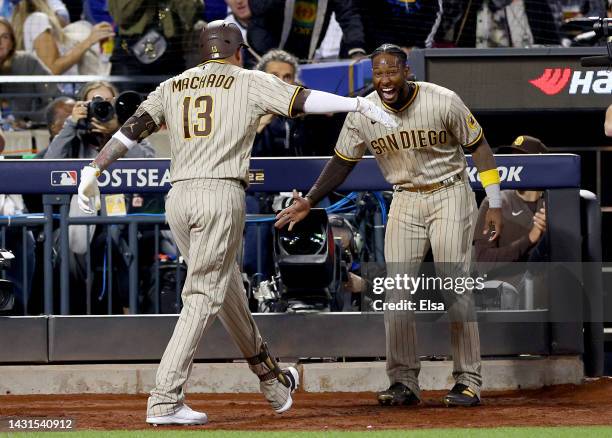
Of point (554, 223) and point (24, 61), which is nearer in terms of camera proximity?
point (554, 223)

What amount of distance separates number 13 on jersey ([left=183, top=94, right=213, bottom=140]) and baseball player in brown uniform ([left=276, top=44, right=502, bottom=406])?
0.92 m

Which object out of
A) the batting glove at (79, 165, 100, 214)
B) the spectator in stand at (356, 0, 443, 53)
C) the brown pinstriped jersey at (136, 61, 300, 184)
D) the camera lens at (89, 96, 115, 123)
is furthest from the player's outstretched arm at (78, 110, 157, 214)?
the spectator in stand at (356, 0, 443, 53)

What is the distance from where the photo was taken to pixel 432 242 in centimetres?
736

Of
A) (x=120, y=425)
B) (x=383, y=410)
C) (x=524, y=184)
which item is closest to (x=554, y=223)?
(x=524, y=184)

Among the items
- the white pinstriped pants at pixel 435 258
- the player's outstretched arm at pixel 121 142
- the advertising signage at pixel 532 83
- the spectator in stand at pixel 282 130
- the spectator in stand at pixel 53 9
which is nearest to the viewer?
the player's outstretched arm at pixel 121 142

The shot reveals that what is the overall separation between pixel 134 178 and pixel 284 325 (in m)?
1.31

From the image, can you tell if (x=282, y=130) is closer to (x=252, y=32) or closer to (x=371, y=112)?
(x=252, y=32)

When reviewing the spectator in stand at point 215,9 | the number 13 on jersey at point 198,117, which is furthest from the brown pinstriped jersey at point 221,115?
the spectator in stand at point 215,9

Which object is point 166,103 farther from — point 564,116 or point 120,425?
point 564,116

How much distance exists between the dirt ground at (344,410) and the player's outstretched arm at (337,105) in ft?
4.94

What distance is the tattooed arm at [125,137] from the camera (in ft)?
22.2

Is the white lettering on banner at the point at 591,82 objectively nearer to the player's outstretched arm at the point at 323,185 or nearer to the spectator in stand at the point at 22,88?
the player's outstretched arm at the point at 323,185

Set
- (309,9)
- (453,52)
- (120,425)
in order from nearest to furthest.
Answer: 1. (120,425)
2. (453,52)
3. (309,9)

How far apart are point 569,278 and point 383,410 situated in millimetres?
1792
